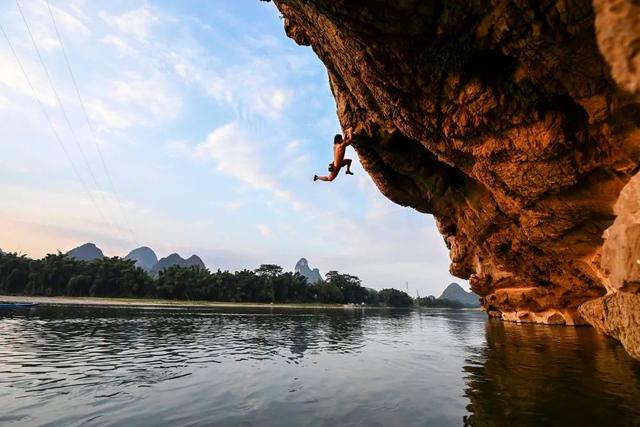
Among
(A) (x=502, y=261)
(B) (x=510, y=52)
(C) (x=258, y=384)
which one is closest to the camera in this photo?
(C) (x=258, y=384)

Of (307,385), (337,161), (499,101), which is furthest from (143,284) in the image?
(499,101)

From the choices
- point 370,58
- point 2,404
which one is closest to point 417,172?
point 370,58

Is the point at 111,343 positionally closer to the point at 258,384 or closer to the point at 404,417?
the point at 258,384

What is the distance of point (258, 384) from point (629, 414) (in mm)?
9185

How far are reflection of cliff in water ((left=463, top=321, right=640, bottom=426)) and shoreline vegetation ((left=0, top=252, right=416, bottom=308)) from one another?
82.4 m

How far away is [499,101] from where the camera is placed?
552 inches

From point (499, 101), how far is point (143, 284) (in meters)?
106

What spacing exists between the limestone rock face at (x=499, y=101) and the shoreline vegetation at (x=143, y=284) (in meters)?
79.7

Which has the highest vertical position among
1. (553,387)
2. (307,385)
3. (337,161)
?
(337,161)

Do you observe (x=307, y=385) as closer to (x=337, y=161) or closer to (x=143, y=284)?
(x=337, y=161)

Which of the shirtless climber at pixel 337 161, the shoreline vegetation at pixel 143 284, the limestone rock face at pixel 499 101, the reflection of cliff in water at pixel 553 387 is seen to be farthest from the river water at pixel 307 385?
the shoreline vegetation at pixel 143 284

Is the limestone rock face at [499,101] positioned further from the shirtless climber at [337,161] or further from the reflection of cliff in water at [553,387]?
the reflection of cliff in water at [553,387]

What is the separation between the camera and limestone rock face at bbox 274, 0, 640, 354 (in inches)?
440

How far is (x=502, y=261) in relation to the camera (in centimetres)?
3155
